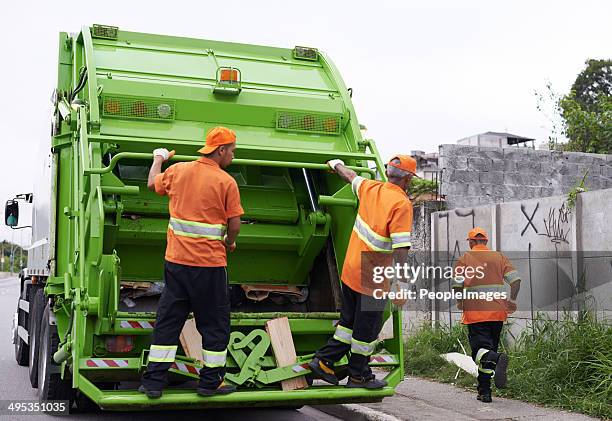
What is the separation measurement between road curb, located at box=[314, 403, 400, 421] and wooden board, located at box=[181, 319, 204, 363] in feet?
5.09

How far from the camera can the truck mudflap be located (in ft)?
16.5

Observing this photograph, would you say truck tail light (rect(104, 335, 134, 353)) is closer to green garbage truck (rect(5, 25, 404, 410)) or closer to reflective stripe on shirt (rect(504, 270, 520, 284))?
green garbage truck (rect(5, 25, 404, 410))

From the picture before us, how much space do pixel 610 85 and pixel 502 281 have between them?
35.2 metres

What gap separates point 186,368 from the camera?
5.35 m

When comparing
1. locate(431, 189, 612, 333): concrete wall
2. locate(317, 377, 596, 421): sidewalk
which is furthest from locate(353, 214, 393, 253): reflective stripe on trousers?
locate(431, 189, 612, 333): concrete wall

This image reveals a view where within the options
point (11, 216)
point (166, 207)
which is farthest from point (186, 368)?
point (11, 216)

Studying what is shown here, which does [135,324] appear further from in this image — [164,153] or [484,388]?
[484,388]

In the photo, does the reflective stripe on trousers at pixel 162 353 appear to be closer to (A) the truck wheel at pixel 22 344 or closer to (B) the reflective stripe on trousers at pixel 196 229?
(B) the reflective stripe on trousers at pixel 196 229

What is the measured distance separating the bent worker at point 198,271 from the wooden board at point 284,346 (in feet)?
1.62

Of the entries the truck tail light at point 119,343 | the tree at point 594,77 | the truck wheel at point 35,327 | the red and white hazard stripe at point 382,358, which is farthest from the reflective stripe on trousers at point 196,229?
the tree at point 594,77

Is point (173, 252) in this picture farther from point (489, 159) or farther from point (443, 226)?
point (489, 159)

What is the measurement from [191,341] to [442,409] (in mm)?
2214

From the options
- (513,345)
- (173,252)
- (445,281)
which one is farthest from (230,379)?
Result: (445,281)

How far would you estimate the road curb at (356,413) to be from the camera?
615 centimetres
